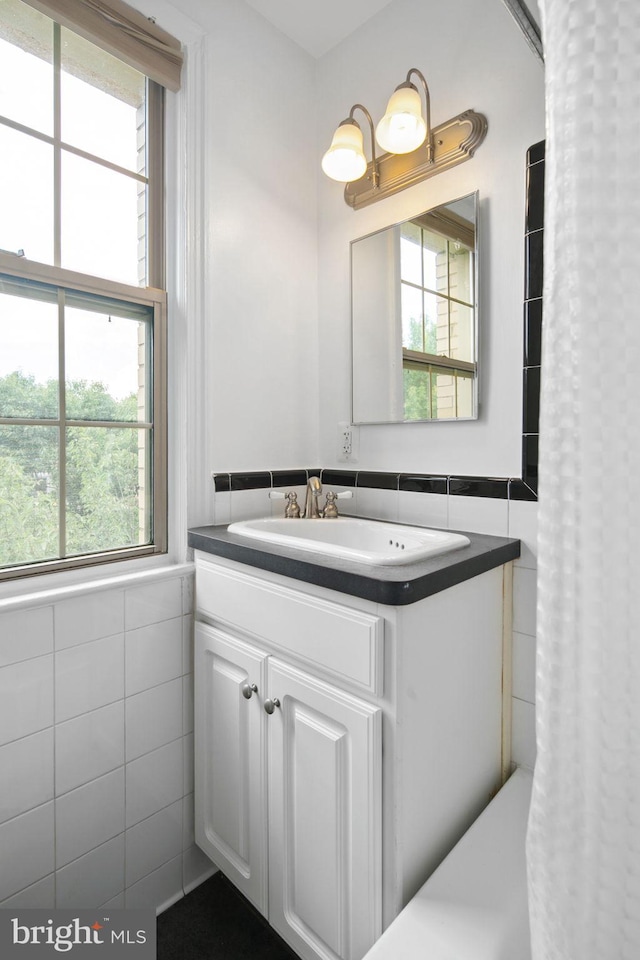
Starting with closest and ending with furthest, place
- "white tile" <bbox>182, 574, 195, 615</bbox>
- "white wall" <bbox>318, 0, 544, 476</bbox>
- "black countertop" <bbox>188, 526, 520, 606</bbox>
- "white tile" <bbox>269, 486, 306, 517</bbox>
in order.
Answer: "black countertop" <bbox>188, 526, 520, 606</bbox> < "white wall" <bbox>318, 0, 544, 476</bbox> < "white tile" <bbox>182, 574, 195, 615</bbox> < "white tile" <bbox>269, 486, 306, 517</bbox>

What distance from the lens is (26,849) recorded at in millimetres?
1145

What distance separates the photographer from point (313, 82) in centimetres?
181

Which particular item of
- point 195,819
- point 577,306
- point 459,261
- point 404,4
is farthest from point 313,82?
point 195,819

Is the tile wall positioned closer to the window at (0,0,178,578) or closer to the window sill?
the window sill

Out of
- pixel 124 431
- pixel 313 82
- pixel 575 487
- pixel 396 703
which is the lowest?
pixel 396 703

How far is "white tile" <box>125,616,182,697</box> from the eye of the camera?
1.33 meters

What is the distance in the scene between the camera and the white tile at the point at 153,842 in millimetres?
1319

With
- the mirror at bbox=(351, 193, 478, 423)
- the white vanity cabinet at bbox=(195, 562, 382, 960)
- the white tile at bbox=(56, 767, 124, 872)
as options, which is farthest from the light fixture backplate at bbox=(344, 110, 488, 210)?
the white tile at bbox=(56, 767, 124, 872)

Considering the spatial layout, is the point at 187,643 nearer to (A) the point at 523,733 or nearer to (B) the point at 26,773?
(B) the point at 26,773

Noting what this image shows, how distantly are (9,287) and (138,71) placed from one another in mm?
716

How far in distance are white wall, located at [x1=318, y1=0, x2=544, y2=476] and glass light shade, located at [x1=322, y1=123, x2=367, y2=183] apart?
15 cm

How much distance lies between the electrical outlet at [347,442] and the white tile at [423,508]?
0.80 ft

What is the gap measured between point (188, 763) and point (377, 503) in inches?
36.8

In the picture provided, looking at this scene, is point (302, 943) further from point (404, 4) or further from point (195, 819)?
point (404, 4)
